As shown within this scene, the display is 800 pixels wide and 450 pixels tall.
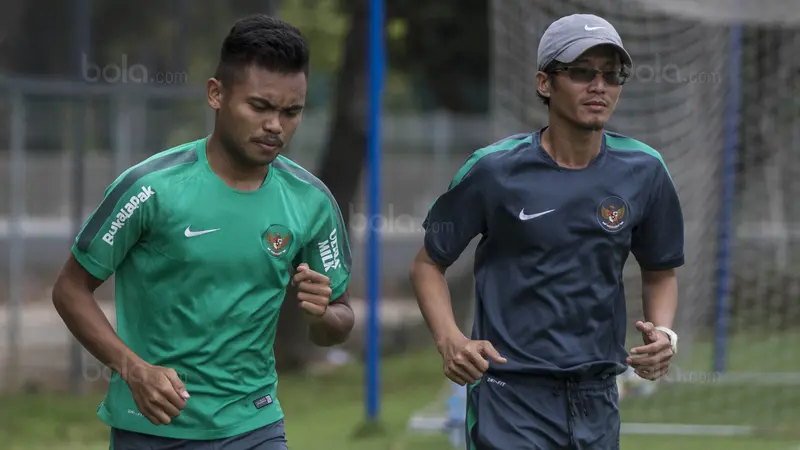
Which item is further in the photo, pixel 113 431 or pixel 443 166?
pixel 443 166

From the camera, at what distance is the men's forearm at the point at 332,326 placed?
4.18 metres

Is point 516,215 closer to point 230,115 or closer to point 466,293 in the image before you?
point 230,115

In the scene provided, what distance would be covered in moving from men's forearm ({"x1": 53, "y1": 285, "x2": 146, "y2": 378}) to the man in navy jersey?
1012mm

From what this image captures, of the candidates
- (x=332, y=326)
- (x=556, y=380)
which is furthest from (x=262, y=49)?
(x=556, y=380)

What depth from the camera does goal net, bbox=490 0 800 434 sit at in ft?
32.5

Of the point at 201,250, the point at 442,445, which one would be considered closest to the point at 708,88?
the point at 442,445

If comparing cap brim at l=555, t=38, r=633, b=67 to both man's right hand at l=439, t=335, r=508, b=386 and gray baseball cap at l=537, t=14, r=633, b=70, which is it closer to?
gray baseball cap at l=537, t=14, r=633, b=70

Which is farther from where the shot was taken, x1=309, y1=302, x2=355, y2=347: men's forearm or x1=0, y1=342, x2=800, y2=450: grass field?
x1=0, y1=342, x2=800, y2=450: grass field

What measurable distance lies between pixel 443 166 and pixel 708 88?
1207 centimetres

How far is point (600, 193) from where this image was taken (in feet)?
14.8

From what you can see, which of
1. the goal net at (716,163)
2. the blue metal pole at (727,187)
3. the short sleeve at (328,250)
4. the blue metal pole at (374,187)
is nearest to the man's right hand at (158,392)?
the short sleeve at (328,250)

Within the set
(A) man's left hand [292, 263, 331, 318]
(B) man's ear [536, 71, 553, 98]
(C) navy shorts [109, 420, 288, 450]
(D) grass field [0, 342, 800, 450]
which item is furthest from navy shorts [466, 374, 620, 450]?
(D) grass field [0, 342, 800, 450]

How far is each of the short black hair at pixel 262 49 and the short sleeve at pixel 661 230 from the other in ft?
4.11

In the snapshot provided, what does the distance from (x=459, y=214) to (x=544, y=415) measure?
2.33ft
